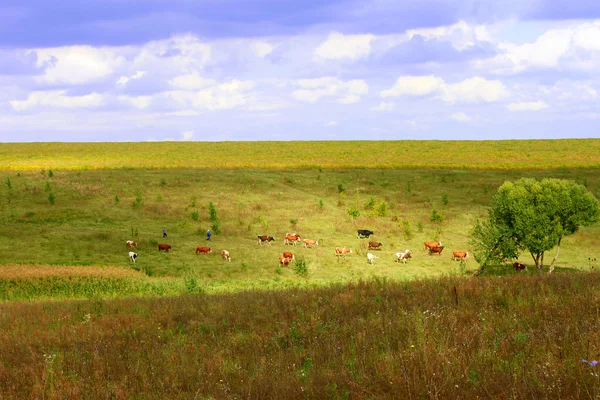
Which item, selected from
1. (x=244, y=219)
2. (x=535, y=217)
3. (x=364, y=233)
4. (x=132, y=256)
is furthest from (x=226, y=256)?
(x=535, y=217)

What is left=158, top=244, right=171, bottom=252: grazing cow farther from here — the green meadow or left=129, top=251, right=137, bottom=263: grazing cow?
left=129, top=251, right=137, bottom=263: grazing cow

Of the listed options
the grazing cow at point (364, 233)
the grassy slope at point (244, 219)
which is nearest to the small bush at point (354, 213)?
the grassy slope at point (244, 219)

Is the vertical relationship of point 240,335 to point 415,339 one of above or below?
below

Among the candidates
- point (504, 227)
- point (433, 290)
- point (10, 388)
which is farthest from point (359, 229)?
point (10, 388)

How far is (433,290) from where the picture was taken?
12547 millimetres

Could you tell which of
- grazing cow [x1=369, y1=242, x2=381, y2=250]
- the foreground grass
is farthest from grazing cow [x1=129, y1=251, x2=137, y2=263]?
the foreground grass

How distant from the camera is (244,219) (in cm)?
4938

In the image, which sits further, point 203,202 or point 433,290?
point 203,202

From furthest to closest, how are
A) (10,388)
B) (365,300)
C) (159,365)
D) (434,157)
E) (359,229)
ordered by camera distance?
(434,157) → (359,229) → (365,300) → (159,365) → (10,388)

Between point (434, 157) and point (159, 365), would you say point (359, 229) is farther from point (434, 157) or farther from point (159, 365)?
point (434, 157)

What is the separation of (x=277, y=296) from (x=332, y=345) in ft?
19.0

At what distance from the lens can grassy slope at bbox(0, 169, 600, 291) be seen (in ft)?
116

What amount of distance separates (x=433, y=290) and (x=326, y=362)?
579cm

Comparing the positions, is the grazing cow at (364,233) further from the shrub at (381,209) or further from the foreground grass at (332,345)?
the foreground grass at (332,345)
